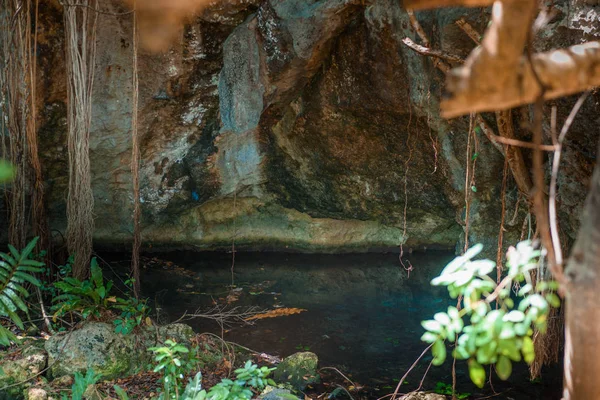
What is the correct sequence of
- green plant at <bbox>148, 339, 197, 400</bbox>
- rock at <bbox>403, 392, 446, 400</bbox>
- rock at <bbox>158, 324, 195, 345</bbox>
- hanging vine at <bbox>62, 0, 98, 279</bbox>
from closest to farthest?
1. green plant at <bbox>148, 339, 197, 400</bbox>
2. rock at <bbox>403, 392, 446, 400</bbox>
3. rock at <bbox>158, 324, 195, 345</bbox>
4. hanging vine at <bbox>62, 0, 98, 279</bbox>

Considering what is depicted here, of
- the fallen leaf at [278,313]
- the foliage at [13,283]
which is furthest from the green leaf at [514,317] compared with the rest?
the fallen leaf at [278,313]

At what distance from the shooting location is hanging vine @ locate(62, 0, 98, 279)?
13.5 ft

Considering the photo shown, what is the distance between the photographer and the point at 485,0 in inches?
55.7

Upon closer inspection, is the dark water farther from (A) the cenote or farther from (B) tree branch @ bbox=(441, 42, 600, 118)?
(B) tree branch @ bbox=(441, 42, 600, 118)

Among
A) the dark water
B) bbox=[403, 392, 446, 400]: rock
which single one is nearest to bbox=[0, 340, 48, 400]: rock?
the dark water

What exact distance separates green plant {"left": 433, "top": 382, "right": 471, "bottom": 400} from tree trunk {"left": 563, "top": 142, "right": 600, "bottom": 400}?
2614 millimetres

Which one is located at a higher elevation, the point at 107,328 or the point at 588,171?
the point at 588,171

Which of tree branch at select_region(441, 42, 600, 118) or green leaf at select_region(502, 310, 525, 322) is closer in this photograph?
tree branch at select_region(441, 42, 600, 118)

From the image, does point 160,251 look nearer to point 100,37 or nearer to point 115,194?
point 115,194

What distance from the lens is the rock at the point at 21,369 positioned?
328 centimetres

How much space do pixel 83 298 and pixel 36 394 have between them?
0.99 metres

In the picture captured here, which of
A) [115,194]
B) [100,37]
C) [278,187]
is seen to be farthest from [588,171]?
[115,194]

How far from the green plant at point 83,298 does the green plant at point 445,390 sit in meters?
2.23

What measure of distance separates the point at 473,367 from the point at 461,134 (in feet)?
11.1
